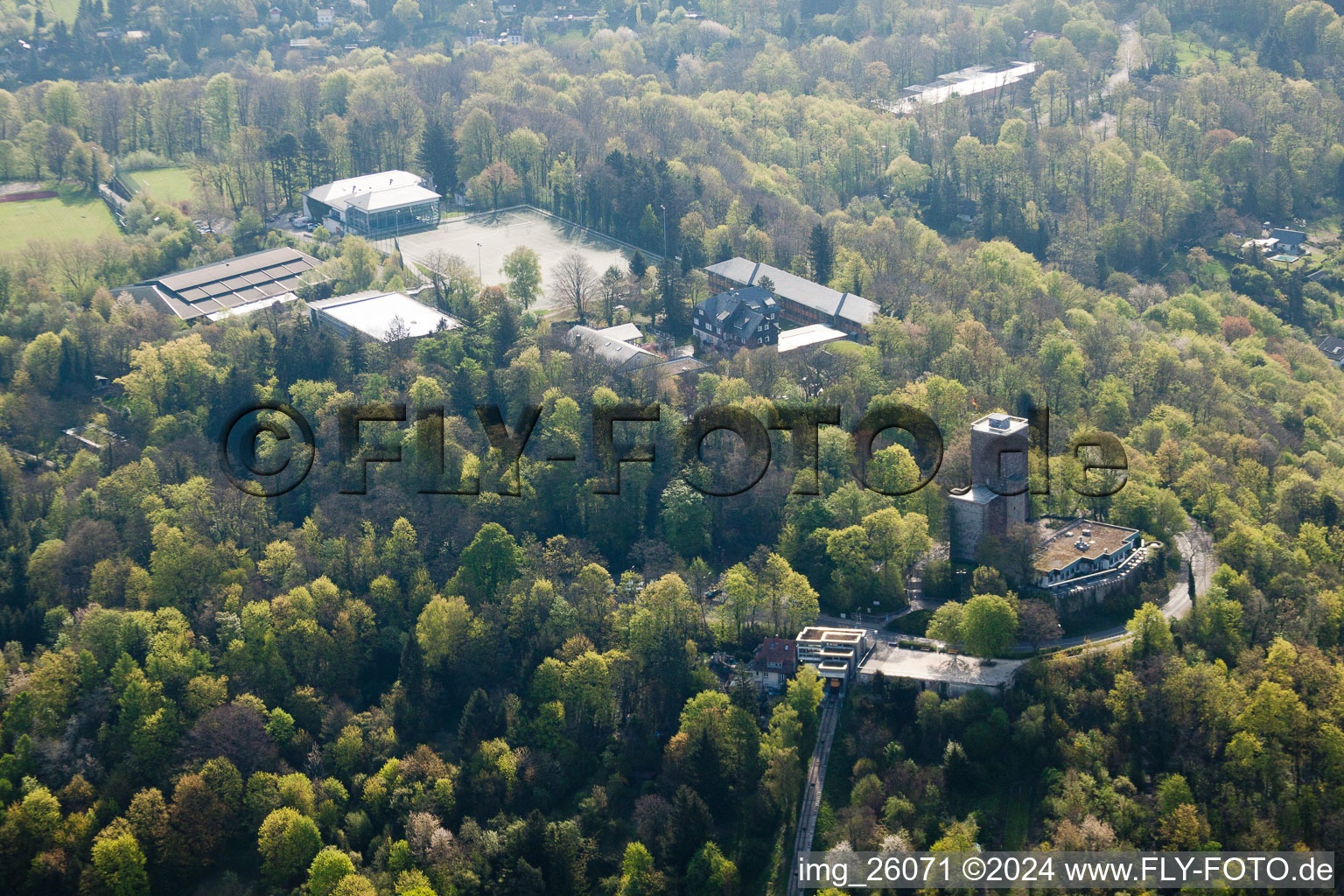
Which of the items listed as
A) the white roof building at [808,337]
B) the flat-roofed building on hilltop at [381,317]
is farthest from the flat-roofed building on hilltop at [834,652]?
the flat-roofed building on hilltop at [381,317]

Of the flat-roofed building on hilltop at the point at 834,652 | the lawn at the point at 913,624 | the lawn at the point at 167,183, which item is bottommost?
the lawn at the point at 913,624

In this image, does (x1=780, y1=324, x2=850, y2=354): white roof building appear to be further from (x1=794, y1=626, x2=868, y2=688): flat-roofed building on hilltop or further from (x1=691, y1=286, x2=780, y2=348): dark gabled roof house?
(x1=794, y1=626, x2=868, y2=688): flat-roofed building on hilltop

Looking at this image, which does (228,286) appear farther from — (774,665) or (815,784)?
(815,784)

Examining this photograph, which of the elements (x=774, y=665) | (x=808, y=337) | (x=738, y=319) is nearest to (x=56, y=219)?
(x=738, y=319)

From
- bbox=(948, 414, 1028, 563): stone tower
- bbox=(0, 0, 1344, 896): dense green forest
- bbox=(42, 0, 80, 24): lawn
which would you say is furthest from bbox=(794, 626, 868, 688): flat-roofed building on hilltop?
bbox=(42, 0, 80, 24): lawn

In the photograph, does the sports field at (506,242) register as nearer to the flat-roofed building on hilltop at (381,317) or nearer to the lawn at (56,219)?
the flat-roofed building on hilltop at (381,317)
